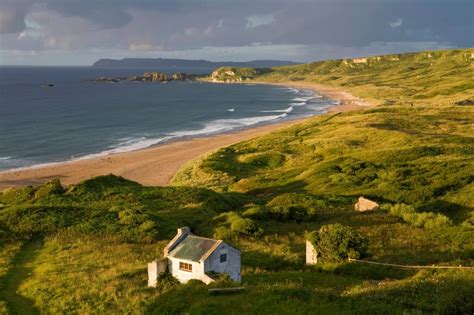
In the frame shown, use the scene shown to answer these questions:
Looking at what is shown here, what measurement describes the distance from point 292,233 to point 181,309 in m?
20.0

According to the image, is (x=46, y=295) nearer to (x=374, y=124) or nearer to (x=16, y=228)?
(x=16, y=228)

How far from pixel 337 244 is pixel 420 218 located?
12.8 m

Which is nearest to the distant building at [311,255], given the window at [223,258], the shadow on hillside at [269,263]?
the shadow on hillside at [269,263]

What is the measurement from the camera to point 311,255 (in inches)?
1195

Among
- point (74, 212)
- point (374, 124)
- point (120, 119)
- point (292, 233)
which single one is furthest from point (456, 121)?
point (120, 119)

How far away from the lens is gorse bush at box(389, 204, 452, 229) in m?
37.8

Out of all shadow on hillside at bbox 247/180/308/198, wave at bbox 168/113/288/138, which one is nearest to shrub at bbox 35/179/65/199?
shadow on hillside at bbox 247/180/308/198

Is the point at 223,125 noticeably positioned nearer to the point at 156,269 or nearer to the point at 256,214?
the point at 256,214

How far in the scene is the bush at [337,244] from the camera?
29.3 m

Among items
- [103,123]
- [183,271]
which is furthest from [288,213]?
[103,123]

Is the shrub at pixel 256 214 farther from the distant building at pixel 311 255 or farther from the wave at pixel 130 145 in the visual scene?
the wave at pixel 130 145

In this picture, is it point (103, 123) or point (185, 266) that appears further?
point (103, 123)

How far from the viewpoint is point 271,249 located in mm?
34000

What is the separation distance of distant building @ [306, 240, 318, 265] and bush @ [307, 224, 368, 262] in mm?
243
